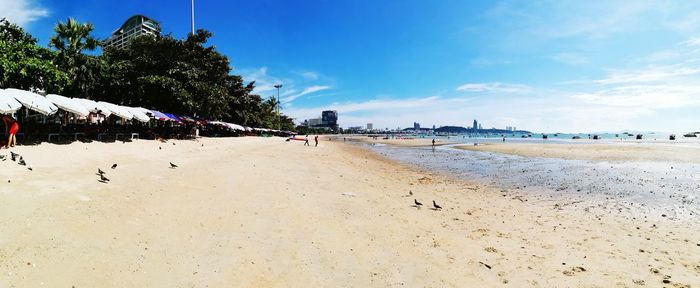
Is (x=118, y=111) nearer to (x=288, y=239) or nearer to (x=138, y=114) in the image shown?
(x=138, y=114)

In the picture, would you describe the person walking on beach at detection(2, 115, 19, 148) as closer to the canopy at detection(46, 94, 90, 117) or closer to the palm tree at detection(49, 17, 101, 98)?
the canopy at detection(46, 94, 90, 117)

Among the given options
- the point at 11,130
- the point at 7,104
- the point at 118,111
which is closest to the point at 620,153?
the point at 118,111

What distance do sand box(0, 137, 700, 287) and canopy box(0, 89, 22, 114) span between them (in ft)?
18.1

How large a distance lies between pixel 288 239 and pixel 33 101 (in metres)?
16.4

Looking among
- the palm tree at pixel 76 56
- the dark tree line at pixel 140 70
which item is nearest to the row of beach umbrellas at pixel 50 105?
the dark tree line at pixel 140 70

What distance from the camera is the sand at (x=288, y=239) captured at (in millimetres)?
4439

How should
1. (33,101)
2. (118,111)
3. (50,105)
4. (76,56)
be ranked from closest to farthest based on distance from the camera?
(33,101) → (50,105) → (118,111) → (76,56)

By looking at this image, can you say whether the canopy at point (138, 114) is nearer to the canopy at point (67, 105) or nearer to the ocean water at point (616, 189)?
the canopy at point (67, 105)

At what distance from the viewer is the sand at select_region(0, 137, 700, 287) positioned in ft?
14.6

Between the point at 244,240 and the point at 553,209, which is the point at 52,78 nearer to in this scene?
the point at 244,240

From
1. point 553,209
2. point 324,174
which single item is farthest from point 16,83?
point 553,209

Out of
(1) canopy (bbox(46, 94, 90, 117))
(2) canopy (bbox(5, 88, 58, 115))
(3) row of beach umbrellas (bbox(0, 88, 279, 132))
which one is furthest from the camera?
(1) canopy (bbox(46, 94, 90, 117))

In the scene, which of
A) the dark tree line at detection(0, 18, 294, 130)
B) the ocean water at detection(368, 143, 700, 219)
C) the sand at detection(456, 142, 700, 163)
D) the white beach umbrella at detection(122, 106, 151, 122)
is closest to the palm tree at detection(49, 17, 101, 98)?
the dark tree line at detection(0, 18, 294, 130)

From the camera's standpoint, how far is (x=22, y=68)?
21375mm
